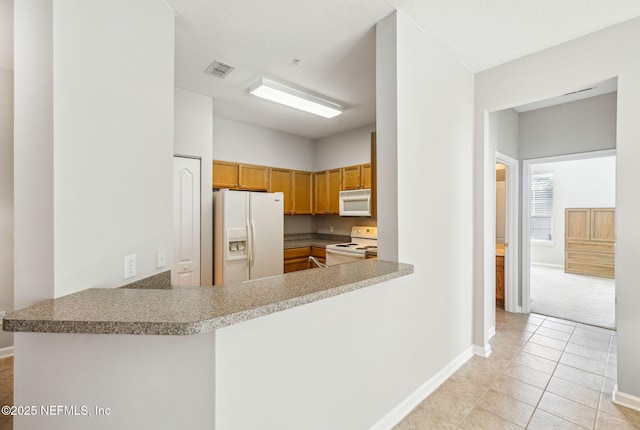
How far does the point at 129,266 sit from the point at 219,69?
2134mm

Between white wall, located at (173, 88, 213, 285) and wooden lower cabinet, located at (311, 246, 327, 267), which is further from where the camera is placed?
wooden lower cabinet, located at (311, 246, 327, 267)

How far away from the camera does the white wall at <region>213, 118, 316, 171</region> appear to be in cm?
429

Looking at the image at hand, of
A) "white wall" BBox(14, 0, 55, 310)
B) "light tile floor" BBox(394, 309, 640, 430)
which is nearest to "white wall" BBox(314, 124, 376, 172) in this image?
"light tile floor" BBox(394, 309, 640, 430)

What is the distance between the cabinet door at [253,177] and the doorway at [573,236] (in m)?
4.52

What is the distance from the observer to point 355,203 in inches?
181

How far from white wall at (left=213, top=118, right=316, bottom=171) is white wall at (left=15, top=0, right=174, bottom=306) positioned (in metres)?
2.61

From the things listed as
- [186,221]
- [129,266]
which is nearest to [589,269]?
[186,221]

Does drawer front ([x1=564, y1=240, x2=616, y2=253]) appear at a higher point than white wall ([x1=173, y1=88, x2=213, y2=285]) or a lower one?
lower

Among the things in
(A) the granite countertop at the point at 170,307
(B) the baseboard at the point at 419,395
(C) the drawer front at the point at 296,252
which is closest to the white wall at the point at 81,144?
(A) the granite countertop at the point at 170,307

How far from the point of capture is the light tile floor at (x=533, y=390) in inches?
76.4

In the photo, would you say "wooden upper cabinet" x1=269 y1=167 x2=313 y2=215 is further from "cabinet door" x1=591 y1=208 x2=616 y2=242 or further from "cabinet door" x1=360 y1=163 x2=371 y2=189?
"cabinet door" x1=591 y1=208 x2=616 y2=242

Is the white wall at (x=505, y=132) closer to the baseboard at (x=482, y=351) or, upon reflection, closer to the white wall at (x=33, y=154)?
the baseboard at (x=482, y=351)

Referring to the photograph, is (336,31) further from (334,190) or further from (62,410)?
(334,190)

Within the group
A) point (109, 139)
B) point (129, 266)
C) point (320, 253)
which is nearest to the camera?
point (109, 139)
